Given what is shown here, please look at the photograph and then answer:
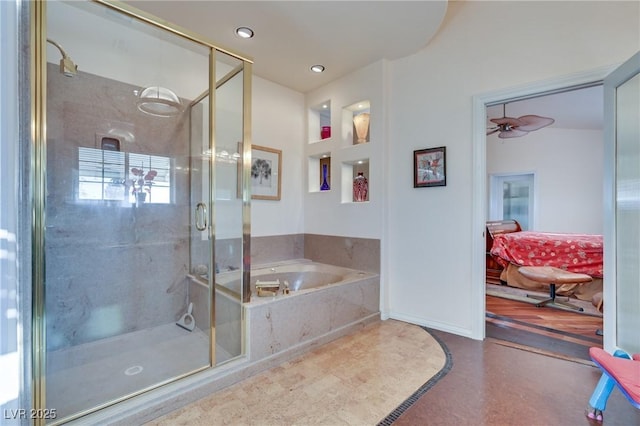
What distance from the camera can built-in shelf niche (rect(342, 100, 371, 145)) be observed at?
3342mm

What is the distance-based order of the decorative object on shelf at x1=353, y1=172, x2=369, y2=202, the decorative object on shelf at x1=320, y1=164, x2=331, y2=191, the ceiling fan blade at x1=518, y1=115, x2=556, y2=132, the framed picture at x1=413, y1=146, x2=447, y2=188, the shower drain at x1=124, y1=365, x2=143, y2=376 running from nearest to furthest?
1. the shower drain at x1=124, y1=365, x2=143, y2=376
2. the framed picture at x1=413, y1=146, x2=447, y2=188
3. the decorative object on shelf at x1=353, y1=172, x2=369, y2=202
4. the ceiling fan blade at x1=518, y1=115, x2=556, y2=132
5. the decorative object on shelf at x1=320, y1=164, x2=331, y2=191

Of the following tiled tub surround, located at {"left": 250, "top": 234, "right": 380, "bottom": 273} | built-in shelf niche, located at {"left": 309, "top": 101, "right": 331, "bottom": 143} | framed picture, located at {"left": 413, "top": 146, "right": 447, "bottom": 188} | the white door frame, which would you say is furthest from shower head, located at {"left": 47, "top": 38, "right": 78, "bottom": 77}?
the white door frame

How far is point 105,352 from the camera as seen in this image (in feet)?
7.42

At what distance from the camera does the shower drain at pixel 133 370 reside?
6.45 ft

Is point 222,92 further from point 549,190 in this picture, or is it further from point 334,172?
point 549,190

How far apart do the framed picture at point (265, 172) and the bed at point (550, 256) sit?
3467 mm

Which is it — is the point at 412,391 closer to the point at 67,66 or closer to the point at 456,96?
the point at 456,96

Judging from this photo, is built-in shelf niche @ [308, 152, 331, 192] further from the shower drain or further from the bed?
the bed

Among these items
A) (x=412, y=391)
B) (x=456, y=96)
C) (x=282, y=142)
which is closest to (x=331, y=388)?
(x=412, y=391)

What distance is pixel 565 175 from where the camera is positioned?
18.3ft

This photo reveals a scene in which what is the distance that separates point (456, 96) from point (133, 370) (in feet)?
11.1

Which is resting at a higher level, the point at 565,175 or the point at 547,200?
the point at 565,175

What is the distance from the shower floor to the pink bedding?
415 cm

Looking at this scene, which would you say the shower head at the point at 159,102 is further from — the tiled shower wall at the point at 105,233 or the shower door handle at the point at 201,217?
the shower door handle at the point at 201,217
